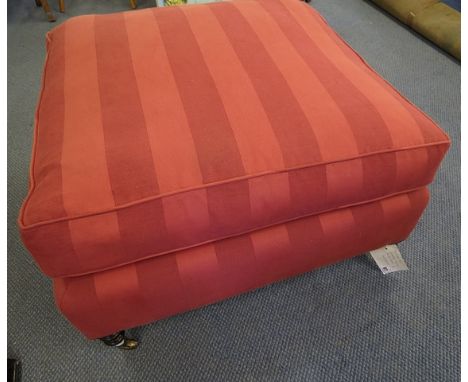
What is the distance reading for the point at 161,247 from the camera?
2.05 feet

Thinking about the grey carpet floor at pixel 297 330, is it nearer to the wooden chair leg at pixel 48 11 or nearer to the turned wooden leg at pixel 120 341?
the turned wooden leg at pixel 120 341

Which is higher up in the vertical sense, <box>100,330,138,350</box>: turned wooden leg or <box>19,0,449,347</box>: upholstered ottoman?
<box>19,0,449,347</box>: upholstered ottoman

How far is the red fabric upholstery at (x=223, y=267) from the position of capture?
652mm

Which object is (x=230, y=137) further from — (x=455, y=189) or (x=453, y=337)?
(x=455, y=189)

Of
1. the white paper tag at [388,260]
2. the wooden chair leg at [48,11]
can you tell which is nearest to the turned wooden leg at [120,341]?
the white paper tag at [388,260]

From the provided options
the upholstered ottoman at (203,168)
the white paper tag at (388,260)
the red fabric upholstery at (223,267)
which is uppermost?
the upholstered ottoman at (203,168)

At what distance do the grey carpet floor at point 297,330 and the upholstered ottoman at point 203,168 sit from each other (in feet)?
0.46

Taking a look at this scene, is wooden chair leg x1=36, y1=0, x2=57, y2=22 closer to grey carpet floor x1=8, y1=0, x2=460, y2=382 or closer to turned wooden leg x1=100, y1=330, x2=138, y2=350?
grey carpet floor x1=8, y1=0, x2=460, y2=382

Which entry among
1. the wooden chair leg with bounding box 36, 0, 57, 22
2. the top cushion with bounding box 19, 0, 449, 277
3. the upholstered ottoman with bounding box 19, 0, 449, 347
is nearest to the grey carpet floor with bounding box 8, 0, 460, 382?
the upholstered ottoman with bounding box 19, 0, 449, 347

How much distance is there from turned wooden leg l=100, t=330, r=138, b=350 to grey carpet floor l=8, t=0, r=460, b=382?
3cm

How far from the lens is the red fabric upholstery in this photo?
65 centimetres

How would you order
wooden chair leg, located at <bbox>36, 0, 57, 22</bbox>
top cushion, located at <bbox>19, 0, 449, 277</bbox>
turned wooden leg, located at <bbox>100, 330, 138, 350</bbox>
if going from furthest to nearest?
wooden chair leg, located at <bbox>36, 0, 57, 22</bbox> → turned wooden leg, located at <bbox>100, 330, 138, 350</bbox> → top cushion, located at <bbox>19, 0, 449, 277</bbox>
